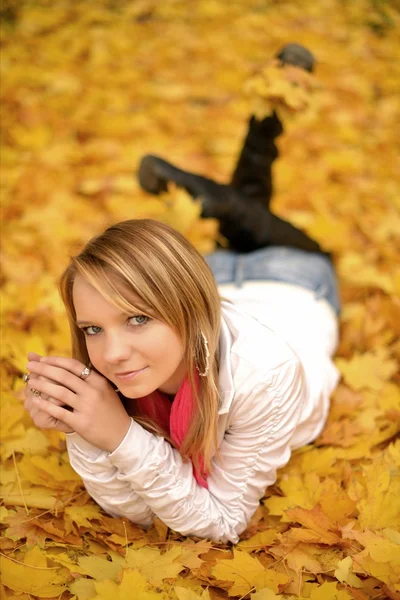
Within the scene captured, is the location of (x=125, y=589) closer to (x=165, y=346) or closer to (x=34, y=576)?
(x=34, y=576)

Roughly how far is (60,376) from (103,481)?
26 cm

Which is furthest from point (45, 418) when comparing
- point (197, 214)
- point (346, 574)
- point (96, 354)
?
point (197, 214)

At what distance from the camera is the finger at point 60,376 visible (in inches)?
44.9

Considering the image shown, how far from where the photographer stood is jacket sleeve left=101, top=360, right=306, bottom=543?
1178 millimetres

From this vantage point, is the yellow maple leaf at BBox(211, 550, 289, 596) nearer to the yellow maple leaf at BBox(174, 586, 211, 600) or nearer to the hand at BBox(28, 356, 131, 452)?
the yellow maple leaf at BBox(174, 586, 211, 600)

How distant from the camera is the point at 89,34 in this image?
3602mm

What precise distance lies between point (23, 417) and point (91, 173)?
1.40 m

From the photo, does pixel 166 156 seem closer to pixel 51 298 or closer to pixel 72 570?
pixel 51 298

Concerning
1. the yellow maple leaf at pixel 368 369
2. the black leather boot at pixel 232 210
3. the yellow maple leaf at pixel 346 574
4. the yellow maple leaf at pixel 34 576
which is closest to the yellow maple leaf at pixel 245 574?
the yellow maple leaf at pixel 346 574

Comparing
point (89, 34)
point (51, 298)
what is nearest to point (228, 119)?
point (89, 34)

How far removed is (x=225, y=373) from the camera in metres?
1.19

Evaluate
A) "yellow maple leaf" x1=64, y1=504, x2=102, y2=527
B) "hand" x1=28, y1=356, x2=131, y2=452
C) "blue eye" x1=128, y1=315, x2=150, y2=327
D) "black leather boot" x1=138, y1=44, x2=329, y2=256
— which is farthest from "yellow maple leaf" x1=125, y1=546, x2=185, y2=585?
"black leather boot" x1=138, y1=44, x2=329, y2=256

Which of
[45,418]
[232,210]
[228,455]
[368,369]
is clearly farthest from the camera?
[232,210]

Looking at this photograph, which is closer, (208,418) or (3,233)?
(208,418)
